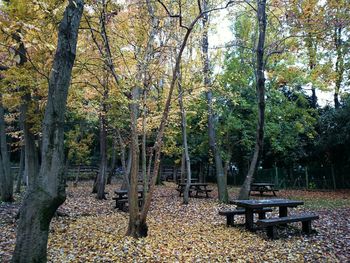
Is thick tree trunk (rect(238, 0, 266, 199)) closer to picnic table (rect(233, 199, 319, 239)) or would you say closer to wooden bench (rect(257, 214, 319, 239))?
picnic table (rect(233, 199, 319, 239))

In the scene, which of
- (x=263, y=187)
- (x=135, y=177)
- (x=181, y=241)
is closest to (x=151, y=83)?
(x=135, y=177)

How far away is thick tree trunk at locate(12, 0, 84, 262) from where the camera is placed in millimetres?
3539

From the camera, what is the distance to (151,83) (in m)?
7.35

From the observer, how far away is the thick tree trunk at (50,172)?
354 cm

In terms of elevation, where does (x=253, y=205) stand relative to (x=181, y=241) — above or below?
above

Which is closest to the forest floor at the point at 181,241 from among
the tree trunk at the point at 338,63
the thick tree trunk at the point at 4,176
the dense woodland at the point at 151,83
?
the dense woodland at the point at 151,83

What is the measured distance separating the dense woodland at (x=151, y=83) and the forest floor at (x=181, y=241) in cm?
82

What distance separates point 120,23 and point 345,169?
16.0 m

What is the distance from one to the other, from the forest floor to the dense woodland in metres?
0.82

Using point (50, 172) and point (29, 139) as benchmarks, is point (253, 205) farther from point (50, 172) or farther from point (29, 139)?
point (29, 139)

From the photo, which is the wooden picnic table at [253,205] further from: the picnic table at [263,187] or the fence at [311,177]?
the fence at [311,177]

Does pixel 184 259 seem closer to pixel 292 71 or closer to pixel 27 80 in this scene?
pixel 27 80

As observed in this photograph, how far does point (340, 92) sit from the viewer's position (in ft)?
56.2

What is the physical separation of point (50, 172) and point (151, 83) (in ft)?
13.8
